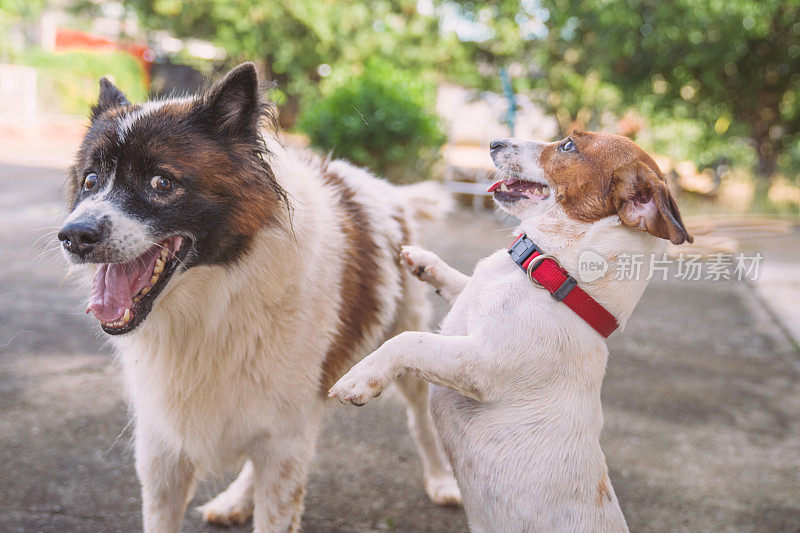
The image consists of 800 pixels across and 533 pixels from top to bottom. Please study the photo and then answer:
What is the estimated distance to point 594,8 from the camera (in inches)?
464

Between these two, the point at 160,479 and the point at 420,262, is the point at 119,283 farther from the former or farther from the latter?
the point at 420,262

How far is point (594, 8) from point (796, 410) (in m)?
9.35

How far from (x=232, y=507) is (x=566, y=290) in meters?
1.80

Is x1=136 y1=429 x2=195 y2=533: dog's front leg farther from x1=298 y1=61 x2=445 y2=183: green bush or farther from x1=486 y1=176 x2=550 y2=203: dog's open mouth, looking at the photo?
x1=298 y1=61 x2=445 y2=183: green bush

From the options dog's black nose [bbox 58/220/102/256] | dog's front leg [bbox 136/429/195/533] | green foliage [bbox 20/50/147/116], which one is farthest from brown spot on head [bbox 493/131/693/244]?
green foliage [bbox 20/50/147/116]

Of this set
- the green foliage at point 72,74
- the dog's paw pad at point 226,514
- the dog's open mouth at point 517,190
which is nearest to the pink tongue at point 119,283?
the dog's open mouth at point 517,190

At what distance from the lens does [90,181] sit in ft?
7.01

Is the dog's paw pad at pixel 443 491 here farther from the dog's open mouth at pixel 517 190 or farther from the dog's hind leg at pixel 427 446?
the dog's open mouth at pixel 517 190

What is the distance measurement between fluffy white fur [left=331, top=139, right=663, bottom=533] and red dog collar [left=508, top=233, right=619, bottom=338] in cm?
2

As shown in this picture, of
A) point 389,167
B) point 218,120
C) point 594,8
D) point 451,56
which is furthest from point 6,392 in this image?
point 451,56

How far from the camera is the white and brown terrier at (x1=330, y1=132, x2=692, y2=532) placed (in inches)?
77.9

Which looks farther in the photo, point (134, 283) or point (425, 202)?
point (425, 202)

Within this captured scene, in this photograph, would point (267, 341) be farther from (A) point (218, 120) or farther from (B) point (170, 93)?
(B) point (170, 93)

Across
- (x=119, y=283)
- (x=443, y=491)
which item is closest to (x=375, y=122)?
(x=443, y=491)
